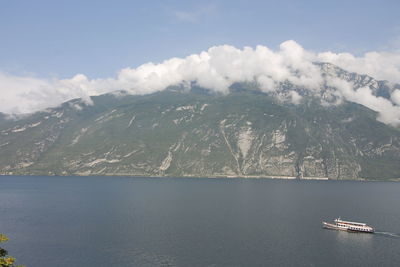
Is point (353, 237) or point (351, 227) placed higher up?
point (351, 227)

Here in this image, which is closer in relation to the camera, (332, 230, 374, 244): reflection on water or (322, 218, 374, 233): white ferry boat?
(332, 230, 374, 244): reflection on water

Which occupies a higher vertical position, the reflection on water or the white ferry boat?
the white ferry boat

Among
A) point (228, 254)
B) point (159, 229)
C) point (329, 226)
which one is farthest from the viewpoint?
point (329, 226)

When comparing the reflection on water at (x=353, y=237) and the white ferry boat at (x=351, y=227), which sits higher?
the white ferry boat at (x=351, y=227)

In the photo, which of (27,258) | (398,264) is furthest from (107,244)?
(398,264)

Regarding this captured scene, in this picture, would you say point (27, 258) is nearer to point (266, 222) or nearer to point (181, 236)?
point (181, 236)

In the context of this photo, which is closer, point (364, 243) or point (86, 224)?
point (364, 243)

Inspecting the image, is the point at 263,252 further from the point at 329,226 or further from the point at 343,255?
the point at 329,226

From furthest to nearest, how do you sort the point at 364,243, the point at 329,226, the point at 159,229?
1. the point at 329,226
2. the point at 159,229
3. the point at 364,243

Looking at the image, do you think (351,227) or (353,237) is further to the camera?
(351,227)

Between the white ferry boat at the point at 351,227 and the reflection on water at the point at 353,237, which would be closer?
the reflection on water at the point at 353,237
